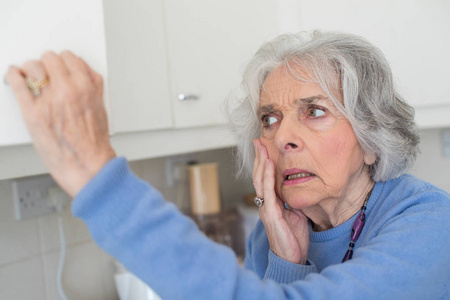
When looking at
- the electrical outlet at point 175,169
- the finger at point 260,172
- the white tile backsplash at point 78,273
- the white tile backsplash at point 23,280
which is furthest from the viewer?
the electrical outlet at point 175,169

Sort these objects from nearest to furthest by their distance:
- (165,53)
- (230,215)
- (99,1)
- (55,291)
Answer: (99,1), (165,53), (55,291), (230,215)

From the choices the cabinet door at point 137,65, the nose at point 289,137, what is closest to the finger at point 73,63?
the cabinet door at point 137,65

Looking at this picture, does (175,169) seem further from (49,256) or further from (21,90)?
(21,90)

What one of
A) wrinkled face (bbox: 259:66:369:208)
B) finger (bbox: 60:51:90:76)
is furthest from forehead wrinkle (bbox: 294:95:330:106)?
finger (bbox: 60:51:90:76)

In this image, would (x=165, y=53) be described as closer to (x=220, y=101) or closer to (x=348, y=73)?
(x=220, y=101)

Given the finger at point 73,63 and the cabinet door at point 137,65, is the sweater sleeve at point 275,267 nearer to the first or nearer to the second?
the cabinet door at point 137,65

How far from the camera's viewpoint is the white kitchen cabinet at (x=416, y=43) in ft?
4.35

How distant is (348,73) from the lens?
94 centimetres

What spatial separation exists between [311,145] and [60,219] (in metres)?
0.81

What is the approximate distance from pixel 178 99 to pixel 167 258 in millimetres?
693

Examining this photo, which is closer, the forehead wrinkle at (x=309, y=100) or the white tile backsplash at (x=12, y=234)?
the forehead wrinkle at (x=309, y=100)

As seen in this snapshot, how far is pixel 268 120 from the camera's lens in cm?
107

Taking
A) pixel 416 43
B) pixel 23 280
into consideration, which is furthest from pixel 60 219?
pixel 416 43

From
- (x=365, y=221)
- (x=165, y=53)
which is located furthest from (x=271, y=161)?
(x=165, y=53)
